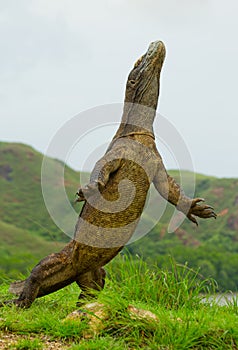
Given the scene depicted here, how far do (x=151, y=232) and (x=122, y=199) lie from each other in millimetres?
51912

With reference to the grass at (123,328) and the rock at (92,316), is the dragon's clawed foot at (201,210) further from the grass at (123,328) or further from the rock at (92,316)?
the rock at (92,316)

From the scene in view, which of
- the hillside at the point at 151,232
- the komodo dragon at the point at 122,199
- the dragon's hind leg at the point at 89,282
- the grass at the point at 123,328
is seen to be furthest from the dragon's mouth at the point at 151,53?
the hillside at the point at 151,232

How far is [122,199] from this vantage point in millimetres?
6105

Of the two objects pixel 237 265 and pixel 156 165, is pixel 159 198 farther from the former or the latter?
pixel 237 265

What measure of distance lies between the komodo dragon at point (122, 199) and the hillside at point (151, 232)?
1406 inches

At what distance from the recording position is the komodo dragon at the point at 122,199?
6109 millimetres

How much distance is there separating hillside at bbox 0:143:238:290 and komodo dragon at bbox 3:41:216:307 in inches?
1406

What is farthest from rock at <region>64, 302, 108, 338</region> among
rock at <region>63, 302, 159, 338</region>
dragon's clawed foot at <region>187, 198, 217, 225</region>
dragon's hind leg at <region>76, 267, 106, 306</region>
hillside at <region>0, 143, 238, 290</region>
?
hillside at <region>0, 143, 238, 290</region>

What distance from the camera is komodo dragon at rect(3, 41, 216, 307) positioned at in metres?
6.11

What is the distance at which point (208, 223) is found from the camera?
252 feet

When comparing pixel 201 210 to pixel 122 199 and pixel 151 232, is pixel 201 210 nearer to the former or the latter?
pixel 122 199

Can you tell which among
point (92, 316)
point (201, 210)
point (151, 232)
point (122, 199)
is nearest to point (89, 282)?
point (92, 316)

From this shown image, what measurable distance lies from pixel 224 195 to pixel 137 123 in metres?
75.1

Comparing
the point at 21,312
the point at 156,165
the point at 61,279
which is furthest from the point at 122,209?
the point at 21,312
